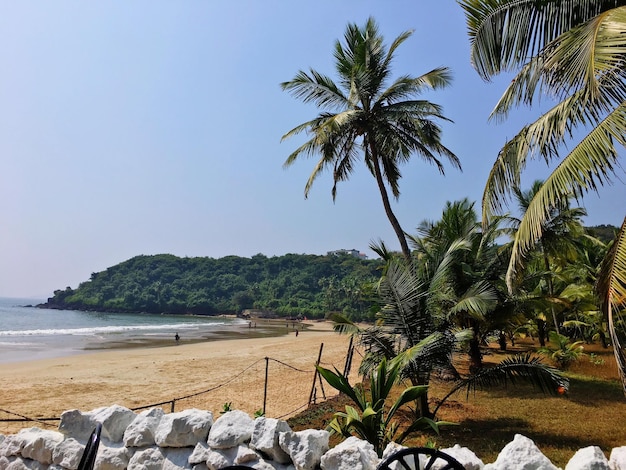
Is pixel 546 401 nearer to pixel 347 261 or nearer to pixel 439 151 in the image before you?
pixel 439 151

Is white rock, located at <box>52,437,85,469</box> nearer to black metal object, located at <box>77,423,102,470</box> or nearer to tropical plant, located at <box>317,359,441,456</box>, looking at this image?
black metal object, located at <box>77,423,102,470</box>

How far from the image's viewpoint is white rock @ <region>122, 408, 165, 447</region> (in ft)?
11.3

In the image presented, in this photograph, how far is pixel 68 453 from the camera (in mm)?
3496

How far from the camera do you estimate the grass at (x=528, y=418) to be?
5.37 m

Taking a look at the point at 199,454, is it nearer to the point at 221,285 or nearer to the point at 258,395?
the point at 258,395

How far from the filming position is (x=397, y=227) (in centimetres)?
1080

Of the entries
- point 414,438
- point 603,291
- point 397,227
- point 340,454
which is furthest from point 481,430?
point 397,227

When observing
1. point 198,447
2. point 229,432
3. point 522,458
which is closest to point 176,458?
point 198,447

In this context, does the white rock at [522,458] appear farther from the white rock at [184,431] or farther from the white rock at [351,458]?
the white rock at [184,431]

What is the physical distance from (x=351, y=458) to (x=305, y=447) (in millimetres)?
354

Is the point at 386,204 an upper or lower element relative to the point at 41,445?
upper

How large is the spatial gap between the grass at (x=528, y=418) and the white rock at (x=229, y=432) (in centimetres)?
217

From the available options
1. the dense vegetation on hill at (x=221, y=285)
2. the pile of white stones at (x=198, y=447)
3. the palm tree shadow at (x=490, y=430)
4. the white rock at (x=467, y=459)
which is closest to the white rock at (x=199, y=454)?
the pile of white stones at (x=198, y=447)

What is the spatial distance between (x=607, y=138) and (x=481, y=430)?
176 inches
